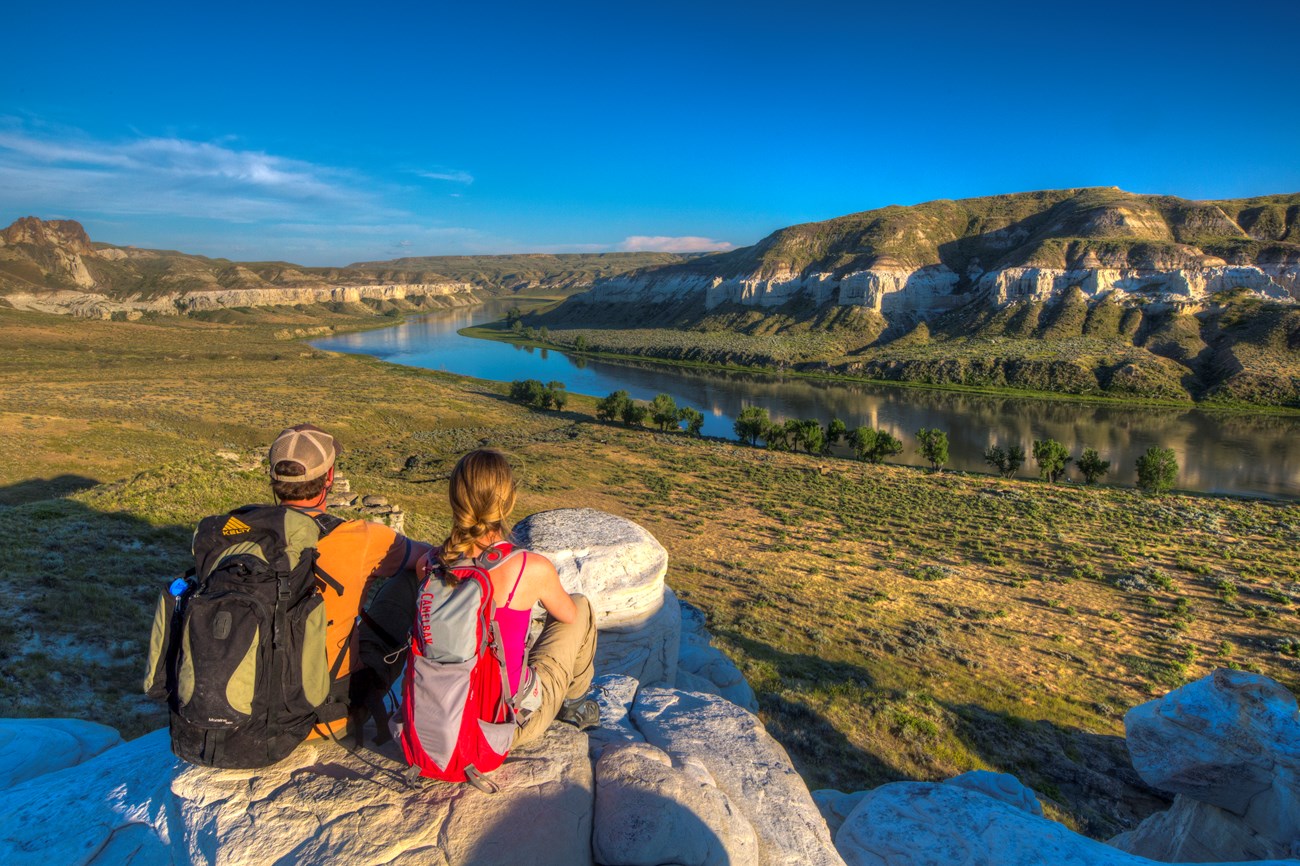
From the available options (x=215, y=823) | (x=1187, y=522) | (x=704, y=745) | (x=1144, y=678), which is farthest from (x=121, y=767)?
(x=1187, y=522)

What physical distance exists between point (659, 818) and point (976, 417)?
6792 cm

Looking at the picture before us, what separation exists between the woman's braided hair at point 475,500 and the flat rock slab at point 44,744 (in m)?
3.50

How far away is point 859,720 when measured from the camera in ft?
31.5

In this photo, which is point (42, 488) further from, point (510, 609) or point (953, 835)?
point (953, 835)

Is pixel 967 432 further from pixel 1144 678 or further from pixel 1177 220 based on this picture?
pixel 1177 220

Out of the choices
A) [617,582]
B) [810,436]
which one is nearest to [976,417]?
[810,436]

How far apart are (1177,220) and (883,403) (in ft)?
268

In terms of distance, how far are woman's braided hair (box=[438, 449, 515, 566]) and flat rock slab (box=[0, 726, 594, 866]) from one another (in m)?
1.33

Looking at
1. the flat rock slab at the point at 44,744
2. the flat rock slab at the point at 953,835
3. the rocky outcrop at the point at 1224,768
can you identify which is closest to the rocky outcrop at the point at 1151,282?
the rocky outcrop at the point at 1224,768

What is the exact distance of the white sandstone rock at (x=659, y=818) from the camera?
3402 mm

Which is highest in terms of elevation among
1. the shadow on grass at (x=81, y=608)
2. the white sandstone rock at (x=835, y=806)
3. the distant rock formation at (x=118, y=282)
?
the distant rock formation at (x=118, y=282)

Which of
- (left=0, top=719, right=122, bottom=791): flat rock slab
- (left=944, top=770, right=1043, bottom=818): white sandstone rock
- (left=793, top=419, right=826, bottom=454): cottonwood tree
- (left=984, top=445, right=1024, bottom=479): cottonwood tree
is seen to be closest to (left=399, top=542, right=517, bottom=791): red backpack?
(left=0, top=719, right=122, bottom=791): flat rock slab

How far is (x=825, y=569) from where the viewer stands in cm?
2016

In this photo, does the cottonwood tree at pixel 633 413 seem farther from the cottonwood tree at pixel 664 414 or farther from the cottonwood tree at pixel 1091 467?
the cottonwood tree at pixel 1091 467
